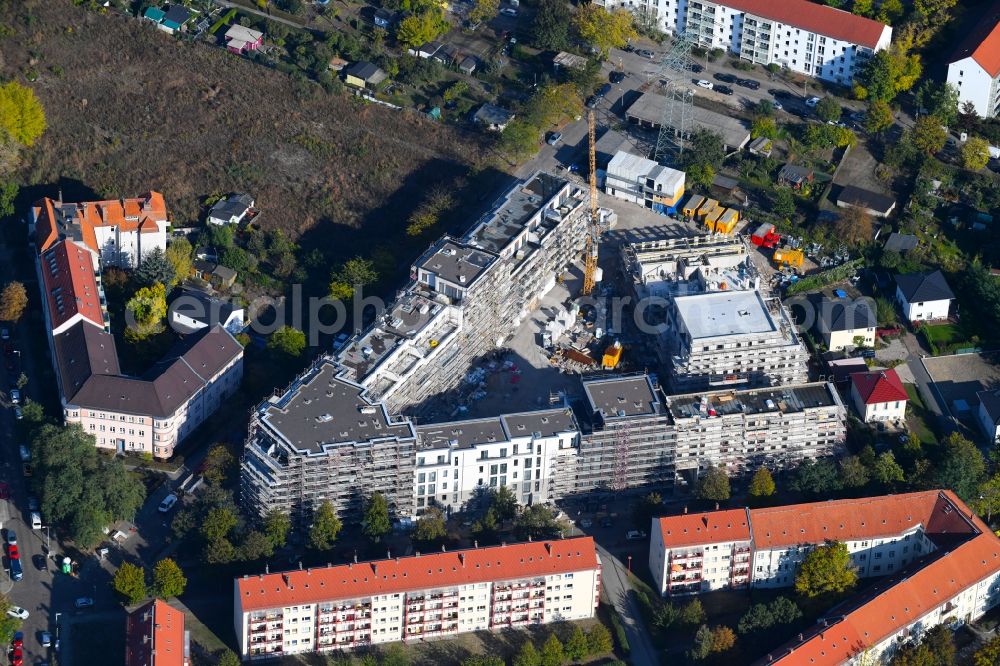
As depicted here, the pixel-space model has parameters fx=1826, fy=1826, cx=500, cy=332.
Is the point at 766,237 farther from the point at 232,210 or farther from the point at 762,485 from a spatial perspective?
the point at 232,210

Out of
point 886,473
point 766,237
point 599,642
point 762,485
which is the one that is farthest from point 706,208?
point 599,642

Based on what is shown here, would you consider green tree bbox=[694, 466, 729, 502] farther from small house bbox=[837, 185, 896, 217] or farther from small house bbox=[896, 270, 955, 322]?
small house bbox=[837, 185, 896, 217]

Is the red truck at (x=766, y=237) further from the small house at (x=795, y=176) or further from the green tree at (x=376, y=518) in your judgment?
the green tree at (x=376, y=518)

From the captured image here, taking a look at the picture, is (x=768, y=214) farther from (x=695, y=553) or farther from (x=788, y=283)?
(x=695, y=553)

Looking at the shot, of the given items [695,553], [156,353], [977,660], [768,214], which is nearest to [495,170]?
[768,214]

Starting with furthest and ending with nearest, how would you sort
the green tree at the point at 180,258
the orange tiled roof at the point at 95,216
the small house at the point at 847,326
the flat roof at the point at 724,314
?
the green tree at the point at 180,258 → the orange tiled roof at the point at 95,216 → the small house at the point at 847,326 → the flat roof at the point at 724,314

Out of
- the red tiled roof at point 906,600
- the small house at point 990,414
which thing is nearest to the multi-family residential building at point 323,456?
the red tiled roof at point 906,600
